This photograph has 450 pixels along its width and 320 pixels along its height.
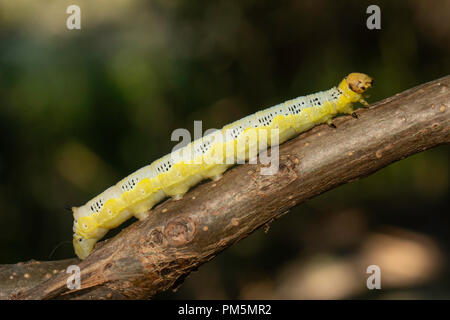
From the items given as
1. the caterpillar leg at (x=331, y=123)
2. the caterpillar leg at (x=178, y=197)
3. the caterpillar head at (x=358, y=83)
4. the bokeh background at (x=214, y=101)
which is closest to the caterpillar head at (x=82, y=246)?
the caterpillar leg at (x=178, y=197)

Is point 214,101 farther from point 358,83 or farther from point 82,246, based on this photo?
point 82,246

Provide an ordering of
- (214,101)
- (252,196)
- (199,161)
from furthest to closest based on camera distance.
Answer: (214,101) < (199,161) < (252,196)

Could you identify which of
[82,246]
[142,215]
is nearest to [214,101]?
[142,215]

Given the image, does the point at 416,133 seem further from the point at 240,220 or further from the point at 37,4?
the point at 37,4

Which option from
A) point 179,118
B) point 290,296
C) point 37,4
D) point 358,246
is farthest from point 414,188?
point 37,4

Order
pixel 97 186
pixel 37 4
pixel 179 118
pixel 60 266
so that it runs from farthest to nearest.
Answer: pixel 179 118 < pixel 97 186 < pixel 37 4 < pixel 60 266

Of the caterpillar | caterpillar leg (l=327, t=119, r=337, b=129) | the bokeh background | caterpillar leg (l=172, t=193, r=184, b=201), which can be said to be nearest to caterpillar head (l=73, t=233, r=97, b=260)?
the caterpillar
